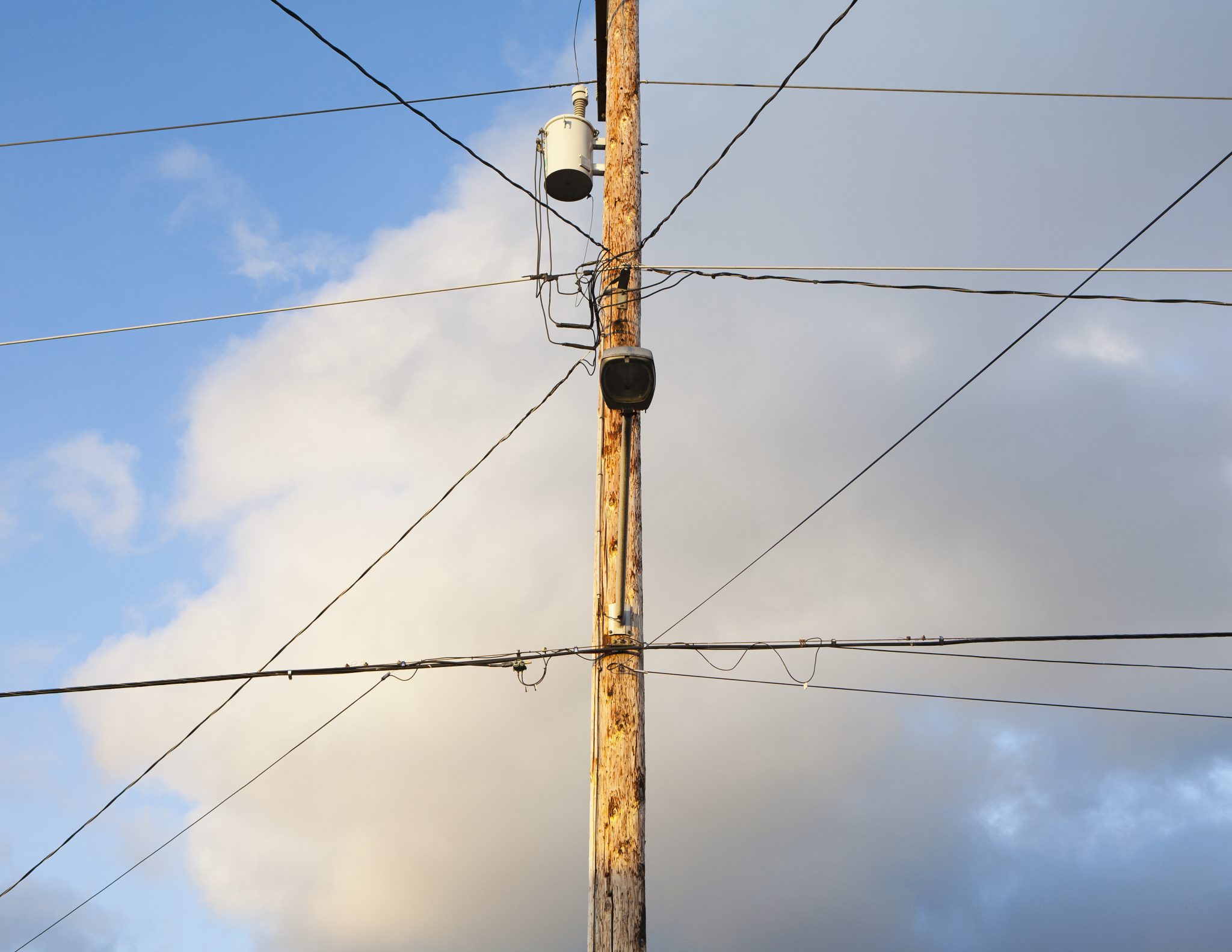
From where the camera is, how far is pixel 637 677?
5594 mm

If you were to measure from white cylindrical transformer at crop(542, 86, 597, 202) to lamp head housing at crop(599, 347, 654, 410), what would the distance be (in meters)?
2.73

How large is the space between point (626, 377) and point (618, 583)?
3.73 ft

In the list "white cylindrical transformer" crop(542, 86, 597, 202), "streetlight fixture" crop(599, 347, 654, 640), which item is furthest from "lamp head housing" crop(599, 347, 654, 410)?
"white cylindrical transformer" crop(542, 86, 597, 202)

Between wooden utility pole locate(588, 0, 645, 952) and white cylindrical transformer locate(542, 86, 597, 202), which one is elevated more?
white cylindrical transformer locate(542, 86, 597, 202)

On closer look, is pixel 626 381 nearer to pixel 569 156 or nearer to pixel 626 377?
pixel 626 377

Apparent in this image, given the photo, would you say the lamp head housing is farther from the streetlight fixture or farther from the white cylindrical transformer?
the white cylindrical transformer

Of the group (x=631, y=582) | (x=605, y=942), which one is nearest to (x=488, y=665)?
(x=631, y=582)

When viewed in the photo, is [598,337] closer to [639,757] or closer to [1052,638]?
[639,757]

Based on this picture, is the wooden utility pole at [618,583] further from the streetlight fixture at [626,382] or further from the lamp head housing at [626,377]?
the lamp head housing at [626,377]

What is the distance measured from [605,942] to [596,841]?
0.45 metres

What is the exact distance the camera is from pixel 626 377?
17.0 feet

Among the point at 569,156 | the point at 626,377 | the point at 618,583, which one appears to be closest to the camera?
the point at 626,377

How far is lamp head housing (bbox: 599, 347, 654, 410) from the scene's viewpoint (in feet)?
16.9

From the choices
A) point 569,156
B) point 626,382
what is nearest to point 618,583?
point 626,382
